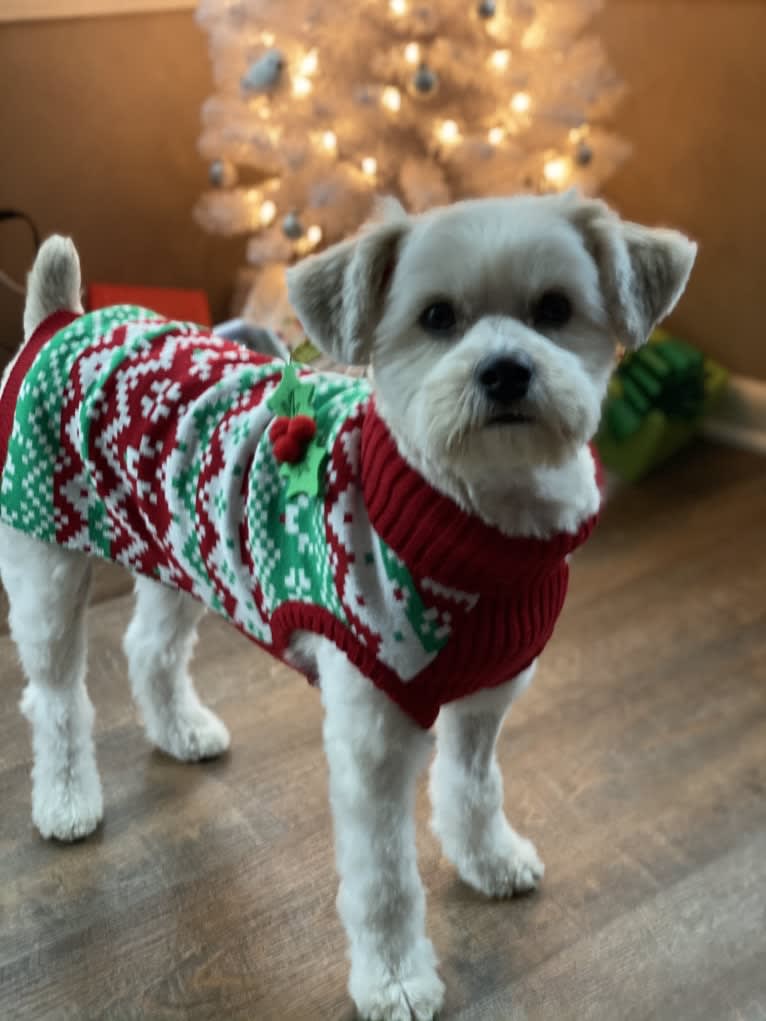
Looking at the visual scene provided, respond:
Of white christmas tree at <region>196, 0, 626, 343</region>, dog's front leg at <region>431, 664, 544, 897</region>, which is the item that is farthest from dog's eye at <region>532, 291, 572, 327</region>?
white christmas tree at <region>196, 0, 626, 343</region>

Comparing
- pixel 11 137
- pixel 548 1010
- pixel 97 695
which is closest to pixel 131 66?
pixel 11 137

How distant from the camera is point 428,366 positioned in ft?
3.48

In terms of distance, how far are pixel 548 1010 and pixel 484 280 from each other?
872mm

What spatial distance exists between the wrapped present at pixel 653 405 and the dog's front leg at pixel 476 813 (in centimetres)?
128

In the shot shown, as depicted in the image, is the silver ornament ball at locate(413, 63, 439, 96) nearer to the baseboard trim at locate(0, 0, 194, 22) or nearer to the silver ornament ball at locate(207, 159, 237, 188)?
the silver ornament ball at locate(207, 159, 237, 188)

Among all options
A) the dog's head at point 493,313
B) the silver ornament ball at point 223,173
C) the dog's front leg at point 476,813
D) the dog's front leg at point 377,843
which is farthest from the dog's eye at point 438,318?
the silver ornament ball at point 223,173

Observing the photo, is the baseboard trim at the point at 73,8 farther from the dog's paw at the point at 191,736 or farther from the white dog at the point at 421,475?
the dog's paw at the point at 191,736

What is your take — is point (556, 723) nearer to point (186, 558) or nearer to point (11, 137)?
point (186, 558)

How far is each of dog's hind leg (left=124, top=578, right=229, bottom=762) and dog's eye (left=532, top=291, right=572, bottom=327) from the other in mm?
815

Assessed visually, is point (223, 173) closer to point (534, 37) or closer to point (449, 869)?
point (534, 37)

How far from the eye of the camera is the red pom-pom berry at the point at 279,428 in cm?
119

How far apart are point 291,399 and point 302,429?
0.06 metres

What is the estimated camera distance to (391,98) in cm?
238

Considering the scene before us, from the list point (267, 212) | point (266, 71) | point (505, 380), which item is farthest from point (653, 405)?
point (505, 380)
